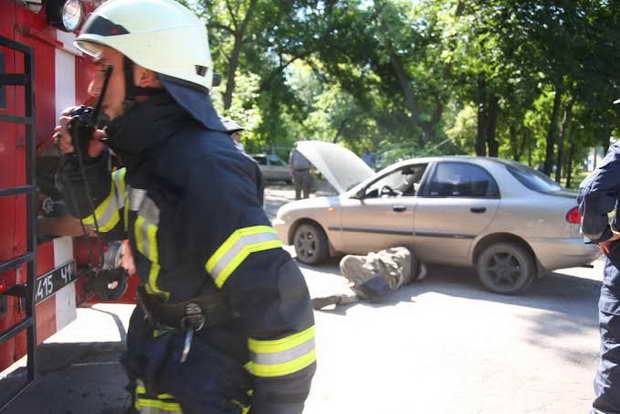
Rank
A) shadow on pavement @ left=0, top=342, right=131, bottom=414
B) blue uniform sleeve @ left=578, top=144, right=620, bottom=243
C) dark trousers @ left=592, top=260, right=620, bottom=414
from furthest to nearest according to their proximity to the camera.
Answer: shadow on pavement @ left=0, top=342, right=131, bottom=414, blue uniform sleeve @ left=578, top=144, right=620, bottom=243, dark trousers @ left=592, top=260, right=620, bottom=414

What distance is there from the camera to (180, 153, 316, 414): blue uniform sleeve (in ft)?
4.52

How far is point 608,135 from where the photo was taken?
17.6 m

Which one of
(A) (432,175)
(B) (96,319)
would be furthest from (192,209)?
(A) (432,175)

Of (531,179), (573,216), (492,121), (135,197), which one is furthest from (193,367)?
(492,121)

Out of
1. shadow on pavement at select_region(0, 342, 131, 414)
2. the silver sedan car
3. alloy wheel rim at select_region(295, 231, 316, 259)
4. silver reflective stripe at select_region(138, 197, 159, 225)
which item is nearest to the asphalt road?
shadow on pavement at select_region(0, 342, 131, 414)

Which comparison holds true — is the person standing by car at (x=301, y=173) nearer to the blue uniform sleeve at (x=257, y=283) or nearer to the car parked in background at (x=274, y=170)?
the blue uniform sleeve at (x=257, y=283)

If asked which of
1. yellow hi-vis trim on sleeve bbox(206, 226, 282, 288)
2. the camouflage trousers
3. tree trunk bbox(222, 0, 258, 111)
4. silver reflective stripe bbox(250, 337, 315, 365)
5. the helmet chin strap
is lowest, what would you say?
the camouflage trousers

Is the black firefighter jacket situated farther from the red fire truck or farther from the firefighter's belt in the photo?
the red fire truck

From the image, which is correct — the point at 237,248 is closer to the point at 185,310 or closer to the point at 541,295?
the point at 185,310

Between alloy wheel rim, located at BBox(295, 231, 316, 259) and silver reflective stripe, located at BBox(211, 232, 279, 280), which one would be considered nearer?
silver reflective stripe, located at BBox(211, 232, 279, 280)

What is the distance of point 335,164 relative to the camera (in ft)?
26.4

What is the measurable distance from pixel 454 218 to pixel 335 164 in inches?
82.8

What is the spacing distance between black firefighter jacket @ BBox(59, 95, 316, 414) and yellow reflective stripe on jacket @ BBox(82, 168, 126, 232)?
0.26 meters

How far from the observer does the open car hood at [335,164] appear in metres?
7.84
